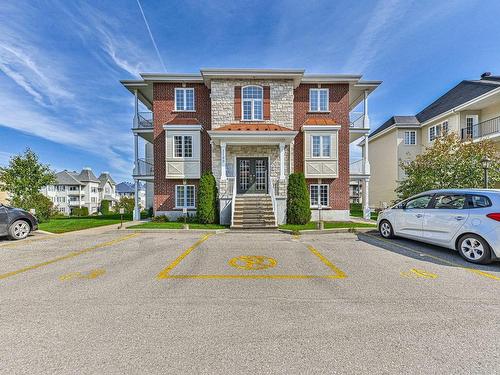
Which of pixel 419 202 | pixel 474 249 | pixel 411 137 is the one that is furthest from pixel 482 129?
pixel 474 249

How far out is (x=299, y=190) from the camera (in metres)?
12.1

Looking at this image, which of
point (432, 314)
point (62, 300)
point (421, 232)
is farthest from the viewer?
point (421, 232)

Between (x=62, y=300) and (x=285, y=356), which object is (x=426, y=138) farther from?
(x=62, y=300)

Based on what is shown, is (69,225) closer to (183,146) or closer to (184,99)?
(183,146)

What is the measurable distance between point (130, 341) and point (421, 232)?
25.6ft

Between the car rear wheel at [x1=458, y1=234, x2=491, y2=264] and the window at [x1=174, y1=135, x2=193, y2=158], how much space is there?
12818 millimetres

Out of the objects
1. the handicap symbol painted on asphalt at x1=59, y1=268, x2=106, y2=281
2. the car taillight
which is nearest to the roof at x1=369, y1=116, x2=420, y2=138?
the car taillight

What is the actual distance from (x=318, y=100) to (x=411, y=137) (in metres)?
11.9

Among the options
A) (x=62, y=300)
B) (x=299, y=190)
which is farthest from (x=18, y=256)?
(x=299, y=190)

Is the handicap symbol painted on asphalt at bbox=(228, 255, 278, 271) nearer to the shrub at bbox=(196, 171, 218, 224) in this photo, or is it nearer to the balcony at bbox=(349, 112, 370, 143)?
the shrub at bbox=(196, 171, 218, 224)

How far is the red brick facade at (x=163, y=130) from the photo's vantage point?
47.6 feet

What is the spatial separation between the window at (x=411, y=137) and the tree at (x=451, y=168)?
926 centimetres

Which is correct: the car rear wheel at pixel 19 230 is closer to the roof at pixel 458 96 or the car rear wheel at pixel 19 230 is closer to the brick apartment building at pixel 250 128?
the brick apartment building at pixel 250 128

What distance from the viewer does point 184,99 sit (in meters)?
14.8
